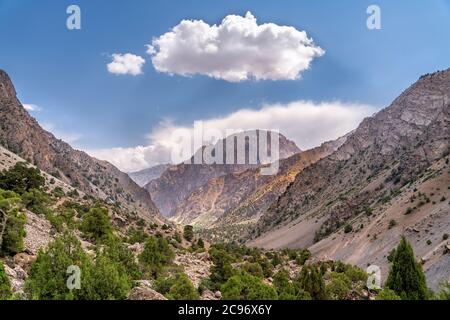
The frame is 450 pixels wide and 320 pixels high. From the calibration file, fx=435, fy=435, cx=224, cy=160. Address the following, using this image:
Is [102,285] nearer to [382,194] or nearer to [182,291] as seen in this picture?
[182,291]

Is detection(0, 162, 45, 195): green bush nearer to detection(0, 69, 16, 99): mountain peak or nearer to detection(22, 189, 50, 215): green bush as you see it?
detection(22, 189, 50, 215): green bush

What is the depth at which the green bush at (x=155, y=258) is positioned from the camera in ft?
143

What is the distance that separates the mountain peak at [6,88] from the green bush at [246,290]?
441 ft

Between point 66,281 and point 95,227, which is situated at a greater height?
point 95,227

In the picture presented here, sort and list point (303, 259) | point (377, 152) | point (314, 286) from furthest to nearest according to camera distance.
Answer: point (377, 152)
point (303, 259)
point (314, 286)

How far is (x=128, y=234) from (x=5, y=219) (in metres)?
35.6

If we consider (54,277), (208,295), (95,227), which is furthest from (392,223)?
(54,277)

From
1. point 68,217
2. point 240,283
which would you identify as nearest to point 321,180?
point 68,217

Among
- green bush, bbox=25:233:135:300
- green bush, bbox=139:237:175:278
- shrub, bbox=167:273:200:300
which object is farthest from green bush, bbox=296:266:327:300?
green bush, bbox=25:233:135:300

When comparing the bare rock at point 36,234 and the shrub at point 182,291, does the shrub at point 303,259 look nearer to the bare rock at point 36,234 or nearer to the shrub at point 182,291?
the bare rock at point 36,234

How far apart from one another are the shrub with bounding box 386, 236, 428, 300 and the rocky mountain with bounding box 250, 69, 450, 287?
51.8ft

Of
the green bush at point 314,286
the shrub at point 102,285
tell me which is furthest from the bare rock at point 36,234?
the green bush at point 314,286

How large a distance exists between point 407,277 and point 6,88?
154678 millimetres

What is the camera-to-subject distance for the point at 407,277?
29.9 metres
